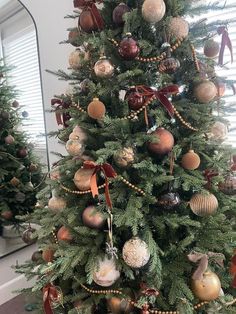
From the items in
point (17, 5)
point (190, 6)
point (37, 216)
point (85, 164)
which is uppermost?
point (17, 5)

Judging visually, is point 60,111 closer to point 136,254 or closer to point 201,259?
point 136,254

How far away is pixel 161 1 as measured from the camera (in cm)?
91

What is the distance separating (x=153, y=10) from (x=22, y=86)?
4.19 feet

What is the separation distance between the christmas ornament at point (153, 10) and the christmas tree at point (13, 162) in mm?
1265

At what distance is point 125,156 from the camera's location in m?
0.92

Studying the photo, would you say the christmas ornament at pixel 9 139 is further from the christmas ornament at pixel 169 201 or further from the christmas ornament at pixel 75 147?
the christmas ornament at pixel 169 201

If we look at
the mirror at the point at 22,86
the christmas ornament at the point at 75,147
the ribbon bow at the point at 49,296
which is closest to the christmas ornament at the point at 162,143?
the christmas ornament at the point at 75,147

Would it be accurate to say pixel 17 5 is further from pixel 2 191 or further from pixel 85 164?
pixel 85 164

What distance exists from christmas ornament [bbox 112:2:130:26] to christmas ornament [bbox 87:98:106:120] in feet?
0.90

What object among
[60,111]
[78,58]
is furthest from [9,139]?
[78,58]

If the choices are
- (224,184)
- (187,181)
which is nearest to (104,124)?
(187,181)

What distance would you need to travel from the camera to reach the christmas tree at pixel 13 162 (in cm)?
190

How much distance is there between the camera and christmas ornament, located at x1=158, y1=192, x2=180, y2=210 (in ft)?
3.00

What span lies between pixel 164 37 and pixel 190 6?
154 millimetres
